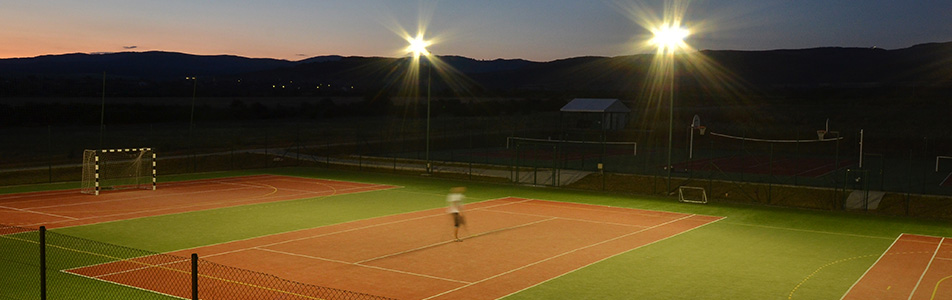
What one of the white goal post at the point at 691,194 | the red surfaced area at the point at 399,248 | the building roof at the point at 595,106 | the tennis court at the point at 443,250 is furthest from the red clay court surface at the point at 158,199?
the building roof at the point at 595,106

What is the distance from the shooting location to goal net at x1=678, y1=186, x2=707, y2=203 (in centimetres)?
3127

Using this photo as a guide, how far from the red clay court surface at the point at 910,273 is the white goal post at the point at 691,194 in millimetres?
9236

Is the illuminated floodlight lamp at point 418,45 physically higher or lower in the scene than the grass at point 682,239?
higher

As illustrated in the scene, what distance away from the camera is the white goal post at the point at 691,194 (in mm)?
31266

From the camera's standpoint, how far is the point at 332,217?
2586 cm

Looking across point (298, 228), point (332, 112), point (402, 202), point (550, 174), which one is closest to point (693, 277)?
point (298, 228)

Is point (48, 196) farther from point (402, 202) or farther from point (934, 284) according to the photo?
point (934, 284)

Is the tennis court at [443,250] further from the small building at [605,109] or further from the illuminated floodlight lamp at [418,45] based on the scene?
the small building at [605,109]

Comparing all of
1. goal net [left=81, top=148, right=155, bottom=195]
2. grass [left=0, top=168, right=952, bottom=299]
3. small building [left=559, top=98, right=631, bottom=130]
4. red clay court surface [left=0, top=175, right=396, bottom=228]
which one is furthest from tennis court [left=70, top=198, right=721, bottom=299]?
small building [left=559, top=98, right=631, bottom=130]

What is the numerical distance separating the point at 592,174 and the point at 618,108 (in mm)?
29737

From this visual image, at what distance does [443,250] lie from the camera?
19.8 m

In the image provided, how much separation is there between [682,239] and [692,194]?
11.2m

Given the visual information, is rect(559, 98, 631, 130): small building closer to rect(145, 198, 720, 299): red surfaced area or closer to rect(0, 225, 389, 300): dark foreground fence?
rect(145, 198, 720, 299): red surfaced area

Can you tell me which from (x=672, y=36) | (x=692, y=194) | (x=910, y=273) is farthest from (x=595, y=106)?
(x=910, y=273)
